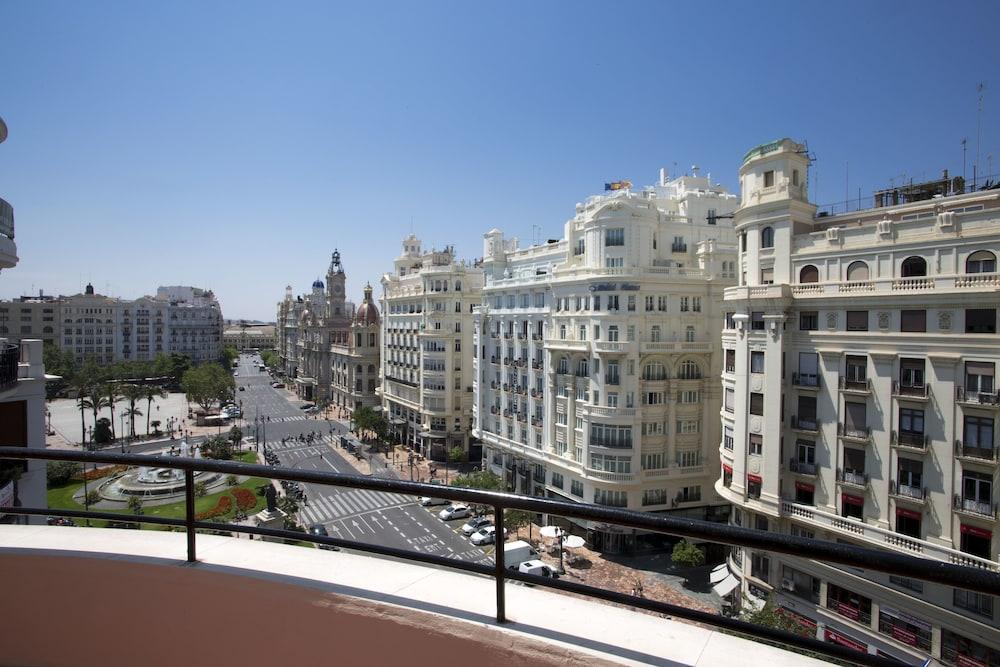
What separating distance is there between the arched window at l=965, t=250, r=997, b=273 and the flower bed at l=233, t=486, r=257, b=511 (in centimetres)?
3440

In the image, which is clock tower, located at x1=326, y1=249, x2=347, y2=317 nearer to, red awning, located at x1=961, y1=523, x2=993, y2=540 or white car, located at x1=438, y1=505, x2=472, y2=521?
white car, located at x1=438, y1=505, x2=472, y2=521

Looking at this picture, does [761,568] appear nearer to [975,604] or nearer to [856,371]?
[975,604]

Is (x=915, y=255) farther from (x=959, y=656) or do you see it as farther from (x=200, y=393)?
(x=200, y=393)

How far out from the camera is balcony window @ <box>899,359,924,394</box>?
18.2m

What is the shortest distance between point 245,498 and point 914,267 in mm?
35242

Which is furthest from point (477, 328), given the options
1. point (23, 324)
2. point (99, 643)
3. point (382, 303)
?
point (23, 324)

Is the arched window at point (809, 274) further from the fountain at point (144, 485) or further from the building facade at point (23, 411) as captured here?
the fountain at point (144, 485)

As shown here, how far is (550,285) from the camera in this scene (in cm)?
3331

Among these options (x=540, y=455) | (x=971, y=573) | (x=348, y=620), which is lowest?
(x=540, y=455)

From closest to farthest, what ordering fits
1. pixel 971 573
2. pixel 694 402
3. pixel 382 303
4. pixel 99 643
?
1. pixel 971 573
2. pixel 99 643
3. pixel 694 402
4. pixel 382 303

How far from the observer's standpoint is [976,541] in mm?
17141

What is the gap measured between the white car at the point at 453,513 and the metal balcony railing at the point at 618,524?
32.9 meters

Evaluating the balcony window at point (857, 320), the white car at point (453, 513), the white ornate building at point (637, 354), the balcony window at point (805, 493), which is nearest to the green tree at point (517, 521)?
the white ornate building at point (637, 354)

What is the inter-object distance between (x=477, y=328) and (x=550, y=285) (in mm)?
9637
